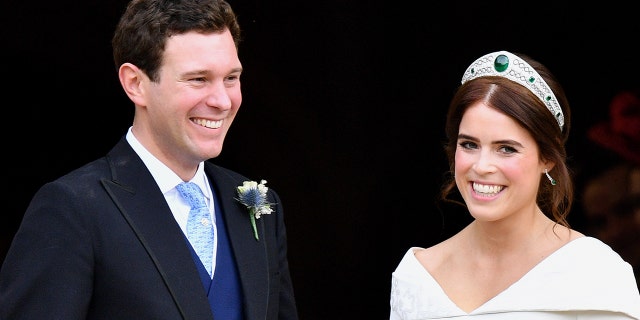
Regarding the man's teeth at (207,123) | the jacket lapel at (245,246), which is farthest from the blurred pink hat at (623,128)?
the man's teeth at (207,123)

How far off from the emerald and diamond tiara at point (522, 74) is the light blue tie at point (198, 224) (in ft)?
2.89

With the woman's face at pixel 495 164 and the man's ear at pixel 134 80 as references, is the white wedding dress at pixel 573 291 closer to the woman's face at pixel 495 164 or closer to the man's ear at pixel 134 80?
the woman's face at pixel 495 164

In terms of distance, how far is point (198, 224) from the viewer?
3.13 m

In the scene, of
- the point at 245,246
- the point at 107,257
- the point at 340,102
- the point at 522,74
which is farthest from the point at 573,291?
the point at 340,102

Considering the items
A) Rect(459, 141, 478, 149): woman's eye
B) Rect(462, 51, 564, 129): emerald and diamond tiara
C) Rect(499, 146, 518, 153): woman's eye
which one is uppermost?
Rect(462, 51, 564, 129): emerald and diamond tiara

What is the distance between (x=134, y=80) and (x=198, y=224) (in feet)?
1.35

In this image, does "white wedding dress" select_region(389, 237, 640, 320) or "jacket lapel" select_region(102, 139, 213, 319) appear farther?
"white wedding dress" select_region(389, 237, 640, 320)

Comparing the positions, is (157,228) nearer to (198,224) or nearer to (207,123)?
(198,224)

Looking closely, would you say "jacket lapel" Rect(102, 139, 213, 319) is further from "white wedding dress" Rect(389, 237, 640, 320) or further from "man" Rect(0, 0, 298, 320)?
"white wedding dress" Rect(389, 237, 640, 320)

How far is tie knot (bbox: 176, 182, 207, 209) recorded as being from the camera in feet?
10.3

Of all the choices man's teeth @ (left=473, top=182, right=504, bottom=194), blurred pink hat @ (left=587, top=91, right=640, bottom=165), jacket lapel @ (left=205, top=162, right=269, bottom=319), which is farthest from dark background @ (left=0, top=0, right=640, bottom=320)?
man's teeth @ (left=473, top=182, right=504, bottom=194)

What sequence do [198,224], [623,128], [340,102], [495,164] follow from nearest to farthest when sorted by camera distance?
[198,224] → [495,164] → [623,128] → [340,102]

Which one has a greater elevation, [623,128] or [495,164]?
[623,128]

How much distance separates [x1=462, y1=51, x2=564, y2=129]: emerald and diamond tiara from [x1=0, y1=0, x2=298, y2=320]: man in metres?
0.74
